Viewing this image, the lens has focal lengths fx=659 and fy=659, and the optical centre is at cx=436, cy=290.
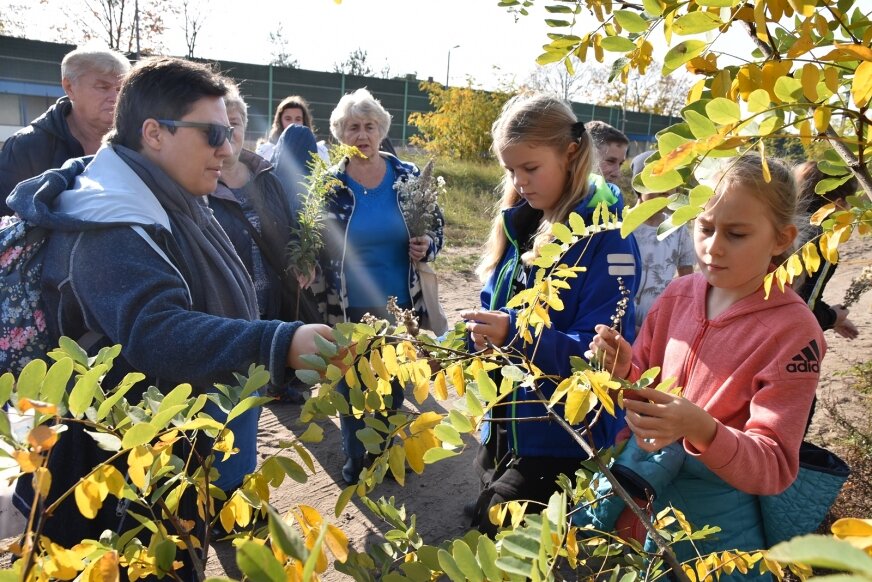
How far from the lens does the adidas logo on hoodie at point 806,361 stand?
159cm

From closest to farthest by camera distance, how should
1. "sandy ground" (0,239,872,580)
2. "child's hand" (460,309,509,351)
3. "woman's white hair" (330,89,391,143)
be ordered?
"child's hand" (460,309,509,351), "sandy ground" (0,239,872,580), "woman's white hair" (330,89,391,143)

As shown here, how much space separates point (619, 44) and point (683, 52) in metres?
0.20

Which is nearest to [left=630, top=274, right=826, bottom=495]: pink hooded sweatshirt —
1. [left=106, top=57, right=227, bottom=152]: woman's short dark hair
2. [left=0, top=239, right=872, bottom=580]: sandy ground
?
[left=0, top=239, right=872, bottom=580]: sandy ground

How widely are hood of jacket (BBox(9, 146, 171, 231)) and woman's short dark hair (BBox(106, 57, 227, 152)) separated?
9cm

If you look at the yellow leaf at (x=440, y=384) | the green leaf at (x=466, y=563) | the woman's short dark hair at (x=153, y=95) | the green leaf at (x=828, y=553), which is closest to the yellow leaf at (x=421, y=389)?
the yellow leaf at (x=440, y=384)

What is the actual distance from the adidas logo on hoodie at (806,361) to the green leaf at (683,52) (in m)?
0.95

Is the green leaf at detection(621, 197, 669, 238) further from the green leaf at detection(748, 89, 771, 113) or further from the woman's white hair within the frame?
the woman's white hair

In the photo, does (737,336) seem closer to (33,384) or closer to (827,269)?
(827,269)

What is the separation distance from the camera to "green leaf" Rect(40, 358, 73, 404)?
2.78 ft

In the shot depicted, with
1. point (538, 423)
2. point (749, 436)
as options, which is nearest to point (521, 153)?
point (538, 423)

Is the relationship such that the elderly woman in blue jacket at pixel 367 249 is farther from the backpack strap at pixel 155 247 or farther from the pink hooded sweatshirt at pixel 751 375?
the pink hooded sweatshirt at pixel 751 375

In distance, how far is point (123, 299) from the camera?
68.8 inches

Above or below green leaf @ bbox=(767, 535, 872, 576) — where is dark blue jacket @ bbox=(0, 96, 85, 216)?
above

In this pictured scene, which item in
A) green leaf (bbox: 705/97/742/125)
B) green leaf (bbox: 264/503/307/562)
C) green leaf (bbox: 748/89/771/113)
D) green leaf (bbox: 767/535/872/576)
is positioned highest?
Result: green leaf (bbox: 748/89/771/113)
